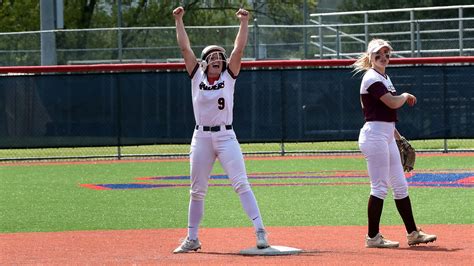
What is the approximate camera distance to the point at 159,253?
11.3 metres

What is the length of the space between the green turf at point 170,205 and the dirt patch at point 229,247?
0.73 meters

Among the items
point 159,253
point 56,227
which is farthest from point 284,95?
point 159,253

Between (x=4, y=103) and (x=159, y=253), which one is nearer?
(x=159, y=253)

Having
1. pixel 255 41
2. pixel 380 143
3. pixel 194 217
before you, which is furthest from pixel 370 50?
pixel 255 41

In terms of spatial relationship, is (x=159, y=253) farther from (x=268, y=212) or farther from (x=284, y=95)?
(x=284, y=95)

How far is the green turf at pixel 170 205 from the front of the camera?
1425 cm

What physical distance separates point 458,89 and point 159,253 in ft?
48.6

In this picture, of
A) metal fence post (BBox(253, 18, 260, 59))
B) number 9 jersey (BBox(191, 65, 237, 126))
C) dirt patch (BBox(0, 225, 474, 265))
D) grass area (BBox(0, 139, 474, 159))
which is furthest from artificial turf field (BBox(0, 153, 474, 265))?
metal fence post (BBox(253, 18, 260, 59))

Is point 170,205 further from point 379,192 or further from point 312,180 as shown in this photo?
point 379,192

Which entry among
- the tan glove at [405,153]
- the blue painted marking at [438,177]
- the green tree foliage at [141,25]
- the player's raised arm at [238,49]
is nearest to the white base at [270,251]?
the player's raised arm at [238,49]

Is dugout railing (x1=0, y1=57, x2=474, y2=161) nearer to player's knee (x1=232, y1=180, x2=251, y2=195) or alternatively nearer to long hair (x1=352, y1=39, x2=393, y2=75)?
long hair (x1=352, y1=39, x2=393, y2=75)

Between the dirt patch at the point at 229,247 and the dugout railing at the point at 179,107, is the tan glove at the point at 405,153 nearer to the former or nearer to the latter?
the dirt patch at the point at 229,247

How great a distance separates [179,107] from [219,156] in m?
14.4

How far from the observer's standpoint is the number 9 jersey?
36.3ft
